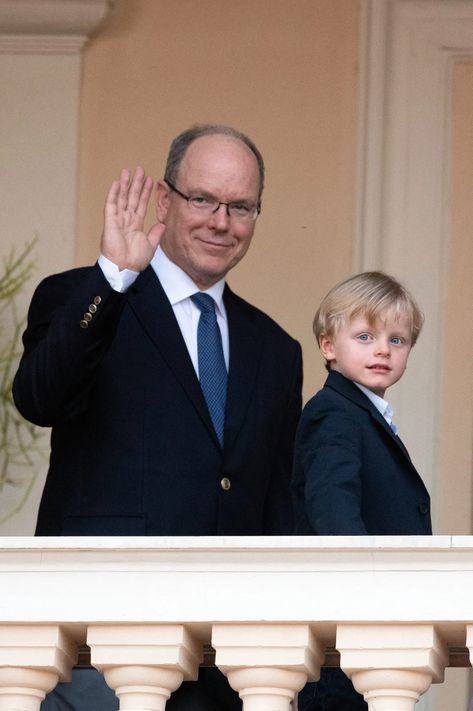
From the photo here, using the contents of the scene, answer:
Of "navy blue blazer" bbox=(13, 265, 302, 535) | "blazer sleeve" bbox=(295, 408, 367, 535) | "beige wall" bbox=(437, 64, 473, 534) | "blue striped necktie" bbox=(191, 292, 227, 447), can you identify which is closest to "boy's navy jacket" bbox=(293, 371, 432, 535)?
"blazer sleeve" bbox=(295, 408, 367, 535)

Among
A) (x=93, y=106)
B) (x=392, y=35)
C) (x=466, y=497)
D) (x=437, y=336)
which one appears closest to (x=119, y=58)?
(x=93, y=106)

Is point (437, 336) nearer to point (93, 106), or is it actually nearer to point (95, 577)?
point (93, 106)

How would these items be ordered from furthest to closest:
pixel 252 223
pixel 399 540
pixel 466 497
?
1. pixel 466 497
2. pixel 252 223
3. pixel 399 540

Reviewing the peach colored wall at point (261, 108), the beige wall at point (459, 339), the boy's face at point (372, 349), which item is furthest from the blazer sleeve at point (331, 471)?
the peach colored wall at point (261, 108)

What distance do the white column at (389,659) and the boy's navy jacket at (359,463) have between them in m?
0.54

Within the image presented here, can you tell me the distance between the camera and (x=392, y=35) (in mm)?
5730

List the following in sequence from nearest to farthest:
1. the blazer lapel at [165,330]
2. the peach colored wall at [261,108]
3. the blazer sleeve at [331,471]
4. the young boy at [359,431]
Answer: the blazer sleeve at [331,471] → the young boy at [359,431] → the blazer lapel at [165,330] → the peach colored wall at [261,108]

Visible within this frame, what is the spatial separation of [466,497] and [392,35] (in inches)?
48.9

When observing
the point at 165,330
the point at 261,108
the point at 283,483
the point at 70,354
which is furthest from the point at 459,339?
the point at 70,354

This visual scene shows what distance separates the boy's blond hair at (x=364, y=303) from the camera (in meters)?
3.94

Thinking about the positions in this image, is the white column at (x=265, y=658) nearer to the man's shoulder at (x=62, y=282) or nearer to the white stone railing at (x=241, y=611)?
the white stone railing at (x=241, y=611)

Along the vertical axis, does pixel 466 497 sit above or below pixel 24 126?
below

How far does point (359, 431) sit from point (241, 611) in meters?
0.73

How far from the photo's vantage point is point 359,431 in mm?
3855
